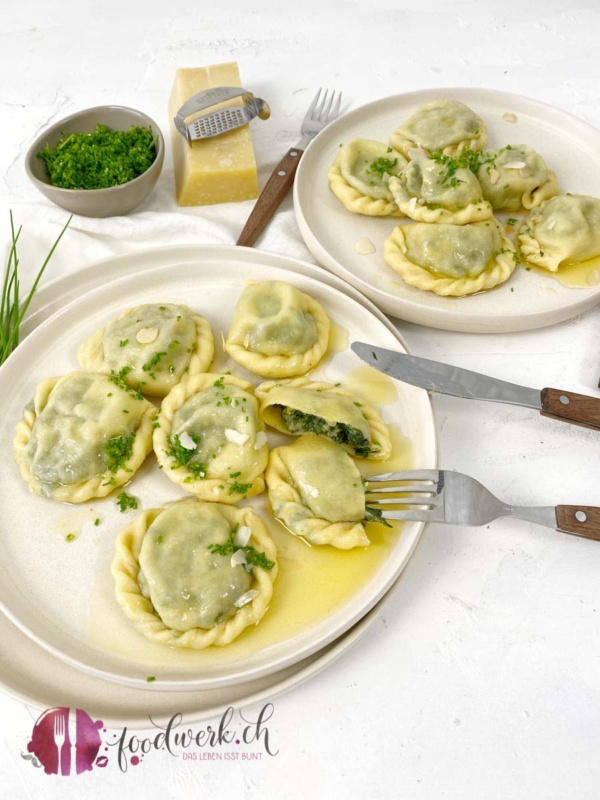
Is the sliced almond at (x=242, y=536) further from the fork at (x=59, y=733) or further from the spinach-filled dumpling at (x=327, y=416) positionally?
the fork at (x=59, y=733)

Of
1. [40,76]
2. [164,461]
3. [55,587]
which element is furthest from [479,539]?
[40,76]

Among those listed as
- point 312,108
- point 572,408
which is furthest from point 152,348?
point 312,108

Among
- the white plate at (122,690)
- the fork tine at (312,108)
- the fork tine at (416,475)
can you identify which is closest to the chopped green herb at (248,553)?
the white plate at (122,690)

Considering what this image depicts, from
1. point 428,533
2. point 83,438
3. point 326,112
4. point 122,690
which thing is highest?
point 326,112

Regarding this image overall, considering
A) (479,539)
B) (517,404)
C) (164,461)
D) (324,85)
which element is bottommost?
(479,539)

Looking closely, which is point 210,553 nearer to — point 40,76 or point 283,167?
point 283,167

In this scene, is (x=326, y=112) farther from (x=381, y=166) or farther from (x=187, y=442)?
(x=187, y=442)
